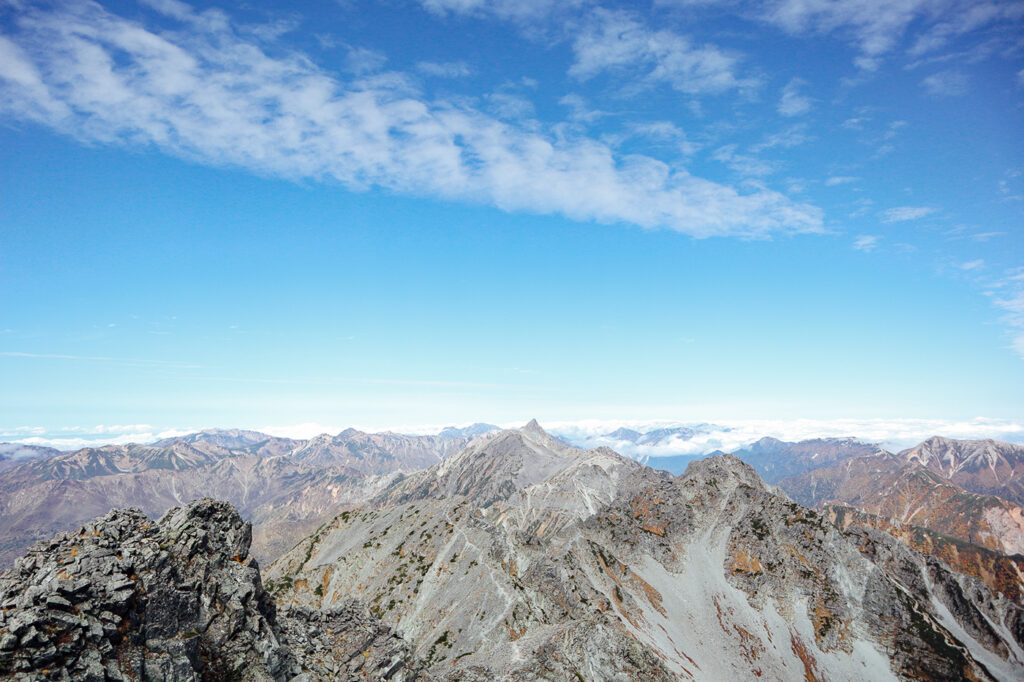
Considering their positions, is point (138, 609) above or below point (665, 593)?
above

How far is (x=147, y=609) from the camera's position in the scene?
30.5 meters

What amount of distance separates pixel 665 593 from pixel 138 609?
123 meters

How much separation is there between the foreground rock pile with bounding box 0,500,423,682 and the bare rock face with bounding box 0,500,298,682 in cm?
6

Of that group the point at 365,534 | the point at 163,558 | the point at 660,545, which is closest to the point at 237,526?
the point at 163,558

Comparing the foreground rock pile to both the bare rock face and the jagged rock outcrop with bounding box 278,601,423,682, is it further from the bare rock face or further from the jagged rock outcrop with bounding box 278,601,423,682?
the jagged rock outcrop with bounding box 278,601,423,682

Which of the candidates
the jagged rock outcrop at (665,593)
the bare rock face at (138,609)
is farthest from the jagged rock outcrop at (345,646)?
the jagged rock outcrop at (665,593)

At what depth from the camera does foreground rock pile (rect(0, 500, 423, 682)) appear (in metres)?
26.0

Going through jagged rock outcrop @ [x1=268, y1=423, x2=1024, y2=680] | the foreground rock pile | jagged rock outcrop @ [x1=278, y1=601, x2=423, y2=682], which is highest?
the foreground rock pile

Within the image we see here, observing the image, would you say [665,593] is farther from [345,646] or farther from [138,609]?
[138,609]

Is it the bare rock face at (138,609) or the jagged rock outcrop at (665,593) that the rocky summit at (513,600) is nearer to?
the bare rock face at (138,609)

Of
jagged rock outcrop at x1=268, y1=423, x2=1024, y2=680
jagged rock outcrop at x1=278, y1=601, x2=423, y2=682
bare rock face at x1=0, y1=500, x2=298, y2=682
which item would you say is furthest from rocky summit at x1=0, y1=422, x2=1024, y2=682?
jagged rock outcrop at x1=268, y1=423, x2=1024, y2=680

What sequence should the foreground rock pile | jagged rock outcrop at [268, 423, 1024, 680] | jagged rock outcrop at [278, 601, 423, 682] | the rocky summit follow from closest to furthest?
the foreground rock pile, the rocky summit, jagged rock outcrop at [278, 601, 423, 682], jagged rock outcrop at [268, 423, 1024, 680]

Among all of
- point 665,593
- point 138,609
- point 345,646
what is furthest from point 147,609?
point 665,593

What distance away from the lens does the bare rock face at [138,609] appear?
84.8ft
